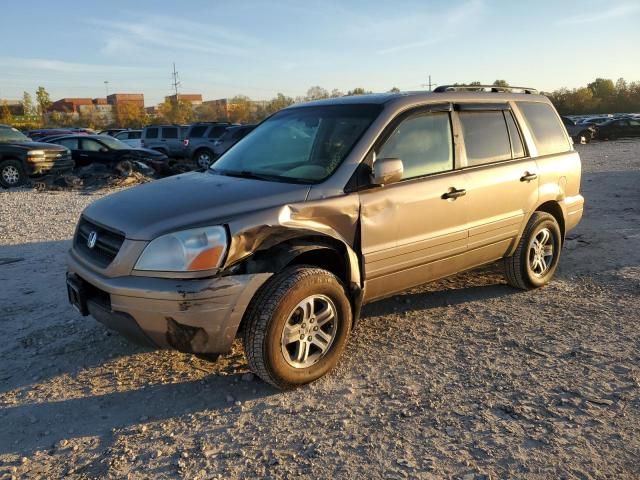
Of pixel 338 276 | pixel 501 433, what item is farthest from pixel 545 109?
pixel 501 433

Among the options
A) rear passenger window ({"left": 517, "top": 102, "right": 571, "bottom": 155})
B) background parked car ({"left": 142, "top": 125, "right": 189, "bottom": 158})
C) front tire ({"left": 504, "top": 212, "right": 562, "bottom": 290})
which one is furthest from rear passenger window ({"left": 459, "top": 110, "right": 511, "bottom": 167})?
background parked car ({"left": 142, "top": 125, "right": 189, "bottom": 158})

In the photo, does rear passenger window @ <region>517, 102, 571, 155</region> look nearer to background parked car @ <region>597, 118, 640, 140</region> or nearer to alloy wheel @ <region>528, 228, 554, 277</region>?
alloy wheel @ <region>528, 228, 554, 277</region>

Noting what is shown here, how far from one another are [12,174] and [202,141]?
310 inches

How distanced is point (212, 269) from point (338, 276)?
0.99 metres

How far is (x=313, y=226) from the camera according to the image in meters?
3.43

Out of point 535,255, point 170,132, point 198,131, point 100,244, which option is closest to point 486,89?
point 535,255

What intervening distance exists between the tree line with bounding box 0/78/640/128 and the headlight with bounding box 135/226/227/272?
59.8m

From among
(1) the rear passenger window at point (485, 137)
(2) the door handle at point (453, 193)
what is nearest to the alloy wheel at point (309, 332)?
(2) the door handle at point (453, 193)

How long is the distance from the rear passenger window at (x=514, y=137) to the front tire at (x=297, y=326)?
93.6 inches

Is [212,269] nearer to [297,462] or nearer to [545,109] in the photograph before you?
[297,462]

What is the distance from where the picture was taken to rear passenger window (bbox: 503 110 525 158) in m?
4.87

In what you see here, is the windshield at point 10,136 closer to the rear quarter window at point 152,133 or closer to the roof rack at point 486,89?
the rear quarter window at point 152,133

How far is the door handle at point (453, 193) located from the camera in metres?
4.11

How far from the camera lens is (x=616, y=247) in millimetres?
6688
